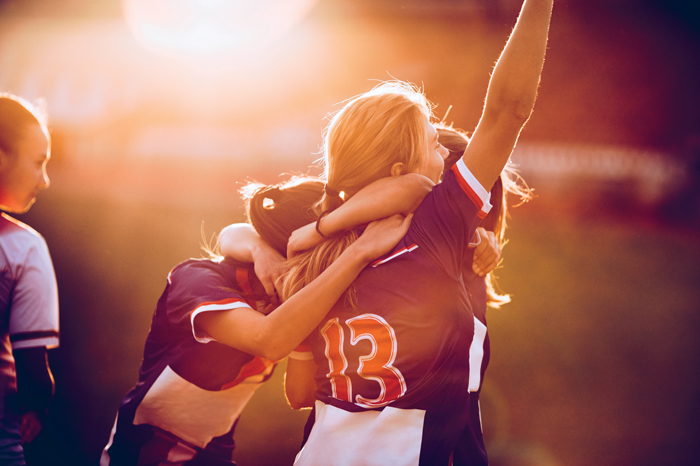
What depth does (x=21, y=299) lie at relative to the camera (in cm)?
137

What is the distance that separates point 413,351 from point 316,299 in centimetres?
23

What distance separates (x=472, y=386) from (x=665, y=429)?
4.88 metres

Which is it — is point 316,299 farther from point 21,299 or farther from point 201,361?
point 21,299

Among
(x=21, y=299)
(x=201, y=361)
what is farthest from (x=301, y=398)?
(x=21, y=299)

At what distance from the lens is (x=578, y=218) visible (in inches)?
255

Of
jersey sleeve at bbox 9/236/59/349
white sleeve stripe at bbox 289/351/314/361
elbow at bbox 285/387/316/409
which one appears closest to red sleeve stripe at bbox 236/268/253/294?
white sleeve stripe at bbox 289/351/314/361

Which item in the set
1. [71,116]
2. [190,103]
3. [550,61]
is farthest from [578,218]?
[71,116]

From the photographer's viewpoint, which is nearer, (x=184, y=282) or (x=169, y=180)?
(x=184, y=282)

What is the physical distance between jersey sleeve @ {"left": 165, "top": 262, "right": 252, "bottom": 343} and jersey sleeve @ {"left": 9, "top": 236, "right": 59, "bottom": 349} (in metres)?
0.43

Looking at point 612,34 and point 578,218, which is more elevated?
point 612,34

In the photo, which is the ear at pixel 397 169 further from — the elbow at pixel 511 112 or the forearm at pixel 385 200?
the elbow at pixel 511 112

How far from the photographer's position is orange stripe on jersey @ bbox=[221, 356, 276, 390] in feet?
4.39

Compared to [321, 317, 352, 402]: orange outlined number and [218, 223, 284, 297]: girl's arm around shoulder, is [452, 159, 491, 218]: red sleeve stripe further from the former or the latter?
[218, 223, 284, 297]: girl's arm around shoulder

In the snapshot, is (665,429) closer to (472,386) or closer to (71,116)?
(472,386)
